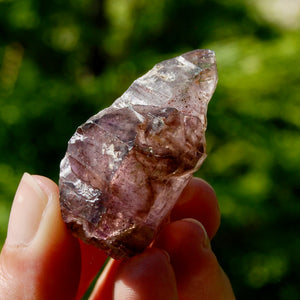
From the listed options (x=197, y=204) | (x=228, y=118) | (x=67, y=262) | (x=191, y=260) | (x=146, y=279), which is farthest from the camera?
(x=228, y=118)

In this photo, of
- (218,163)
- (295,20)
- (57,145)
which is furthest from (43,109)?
(295,20)

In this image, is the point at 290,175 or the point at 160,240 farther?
the point at 290,175

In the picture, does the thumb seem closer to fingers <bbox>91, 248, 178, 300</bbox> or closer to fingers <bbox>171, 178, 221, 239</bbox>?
fingers <bbox>91, 248, 178, 300</bbox>

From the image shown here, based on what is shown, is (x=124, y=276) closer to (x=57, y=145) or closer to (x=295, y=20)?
(x=57, y=145)

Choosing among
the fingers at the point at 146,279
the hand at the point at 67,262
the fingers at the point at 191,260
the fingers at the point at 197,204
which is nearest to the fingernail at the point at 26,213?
the hand at the point at 67,262

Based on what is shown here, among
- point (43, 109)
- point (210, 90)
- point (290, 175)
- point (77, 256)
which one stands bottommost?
point (290, 175)

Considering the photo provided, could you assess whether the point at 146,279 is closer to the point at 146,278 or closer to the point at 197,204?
the point at 146,278

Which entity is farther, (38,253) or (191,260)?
(191,260)

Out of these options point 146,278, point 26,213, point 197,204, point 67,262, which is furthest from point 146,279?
point 197,204
